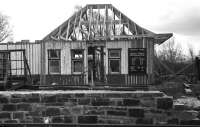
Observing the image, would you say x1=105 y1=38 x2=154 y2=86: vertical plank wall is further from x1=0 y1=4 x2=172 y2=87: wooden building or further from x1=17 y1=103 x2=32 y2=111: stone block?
x1=17 y1=103 x2=32 y2=111: stone block

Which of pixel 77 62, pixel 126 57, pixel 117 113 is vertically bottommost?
pixel 117 113

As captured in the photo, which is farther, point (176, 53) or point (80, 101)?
point (176, 53)

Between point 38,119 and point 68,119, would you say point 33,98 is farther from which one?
point 68,119

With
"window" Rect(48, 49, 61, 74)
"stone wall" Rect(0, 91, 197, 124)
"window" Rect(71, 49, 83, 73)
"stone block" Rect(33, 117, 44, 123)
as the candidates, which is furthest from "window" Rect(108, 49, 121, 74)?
"stone block" Rect(33, 117, 44, 123)

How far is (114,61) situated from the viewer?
718 inches

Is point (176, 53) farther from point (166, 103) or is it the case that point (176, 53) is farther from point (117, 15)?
point (166, 103)

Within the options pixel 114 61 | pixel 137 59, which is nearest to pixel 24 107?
pixel 114 61

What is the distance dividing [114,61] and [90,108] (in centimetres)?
1231

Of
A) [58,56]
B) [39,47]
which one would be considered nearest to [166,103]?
[58,56]

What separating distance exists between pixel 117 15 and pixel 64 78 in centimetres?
661

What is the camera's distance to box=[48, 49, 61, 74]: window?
18812 mm

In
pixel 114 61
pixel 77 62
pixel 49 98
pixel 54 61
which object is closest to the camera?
pixel 49 98

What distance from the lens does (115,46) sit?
18109 millimetres

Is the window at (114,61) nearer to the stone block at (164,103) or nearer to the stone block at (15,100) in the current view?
the stone block at (15,100)
